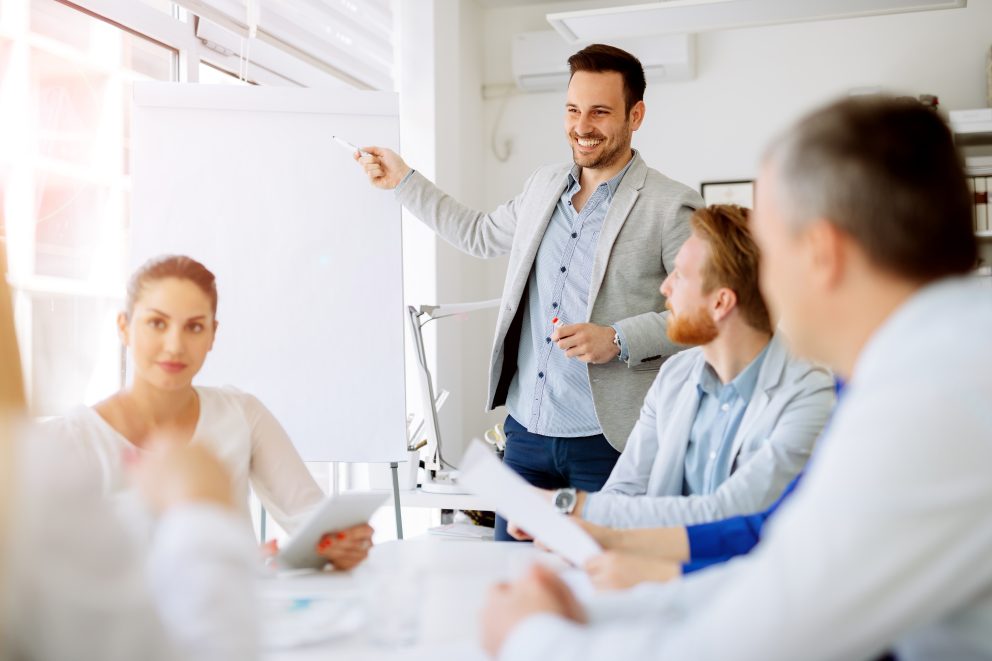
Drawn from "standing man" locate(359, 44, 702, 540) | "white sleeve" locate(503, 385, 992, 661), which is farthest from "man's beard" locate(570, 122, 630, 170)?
"white sleeve" locate(503, 385, 992, 661)

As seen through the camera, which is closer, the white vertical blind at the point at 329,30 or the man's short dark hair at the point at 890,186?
the man's short dark hair at the point at 890,186

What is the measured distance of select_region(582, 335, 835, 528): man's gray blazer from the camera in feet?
5.51

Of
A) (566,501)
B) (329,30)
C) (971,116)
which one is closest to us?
(566,501)

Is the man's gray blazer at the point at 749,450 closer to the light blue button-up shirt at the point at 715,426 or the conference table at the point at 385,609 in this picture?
the light blue button-up shirt at the point at 715,426

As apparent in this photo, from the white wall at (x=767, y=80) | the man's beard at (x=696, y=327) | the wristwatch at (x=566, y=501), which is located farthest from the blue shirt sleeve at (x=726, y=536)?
the white wall at (x=767, y=80)

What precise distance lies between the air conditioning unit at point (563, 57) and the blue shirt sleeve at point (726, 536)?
11.3 ft

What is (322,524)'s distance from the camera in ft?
4.89

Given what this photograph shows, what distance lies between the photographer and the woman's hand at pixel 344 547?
1539mm


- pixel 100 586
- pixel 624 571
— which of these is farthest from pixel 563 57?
pixel 100 586

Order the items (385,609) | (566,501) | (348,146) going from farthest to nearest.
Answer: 1. (348,146)
2. (566,501)
3. (385,609)

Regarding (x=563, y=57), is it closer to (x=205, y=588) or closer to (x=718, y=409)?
(x=718, y=409)

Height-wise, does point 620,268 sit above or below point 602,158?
below

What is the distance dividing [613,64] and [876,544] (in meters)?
2.17

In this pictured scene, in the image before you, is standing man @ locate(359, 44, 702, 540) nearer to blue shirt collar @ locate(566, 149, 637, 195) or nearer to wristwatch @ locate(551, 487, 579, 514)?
blue shirt collar @ locate(566, 149, 637, 195)
